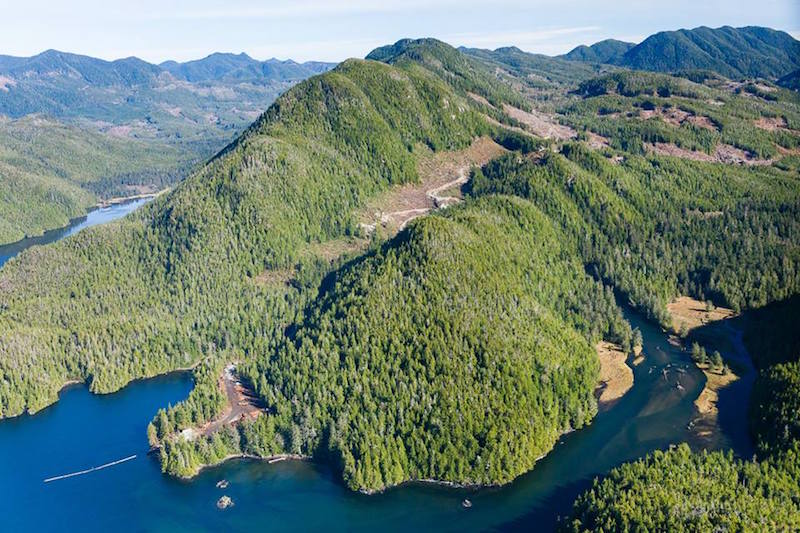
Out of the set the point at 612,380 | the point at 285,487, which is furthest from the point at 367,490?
the point at 612,380

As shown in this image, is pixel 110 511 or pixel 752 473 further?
pixel 110 511

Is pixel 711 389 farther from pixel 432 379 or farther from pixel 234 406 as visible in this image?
pixel 234 406

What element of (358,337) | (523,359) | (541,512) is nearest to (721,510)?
(541,512)

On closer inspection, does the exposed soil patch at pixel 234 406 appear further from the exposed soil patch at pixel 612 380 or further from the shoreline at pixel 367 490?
the exposed soil patch at pixel 612 380

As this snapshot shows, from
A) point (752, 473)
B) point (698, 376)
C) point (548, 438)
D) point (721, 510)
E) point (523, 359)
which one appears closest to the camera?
point (721, 510)

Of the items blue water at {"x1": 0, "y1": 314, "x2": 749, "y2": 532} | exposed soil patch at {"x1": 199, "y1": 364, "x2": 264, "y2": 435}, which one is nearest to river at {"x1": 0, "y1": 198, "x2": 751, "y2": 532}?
blue water at {"x1": 0, "y1": 314, "x2": 749, "y2": 532}

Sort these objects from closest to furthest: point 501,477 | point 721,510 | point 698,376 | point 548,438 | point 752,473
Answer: point 721,510
point 752,473
point 501,477
point 548,438
point 698,376

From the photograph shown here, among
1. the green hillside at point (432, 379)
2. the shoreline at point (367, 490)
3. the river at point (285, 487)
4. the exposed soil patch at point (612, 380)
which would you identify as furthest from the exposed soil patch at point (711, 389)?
the shoreline at point (367, 490)

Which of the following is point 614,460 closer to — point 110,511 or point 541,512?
point 541,512
